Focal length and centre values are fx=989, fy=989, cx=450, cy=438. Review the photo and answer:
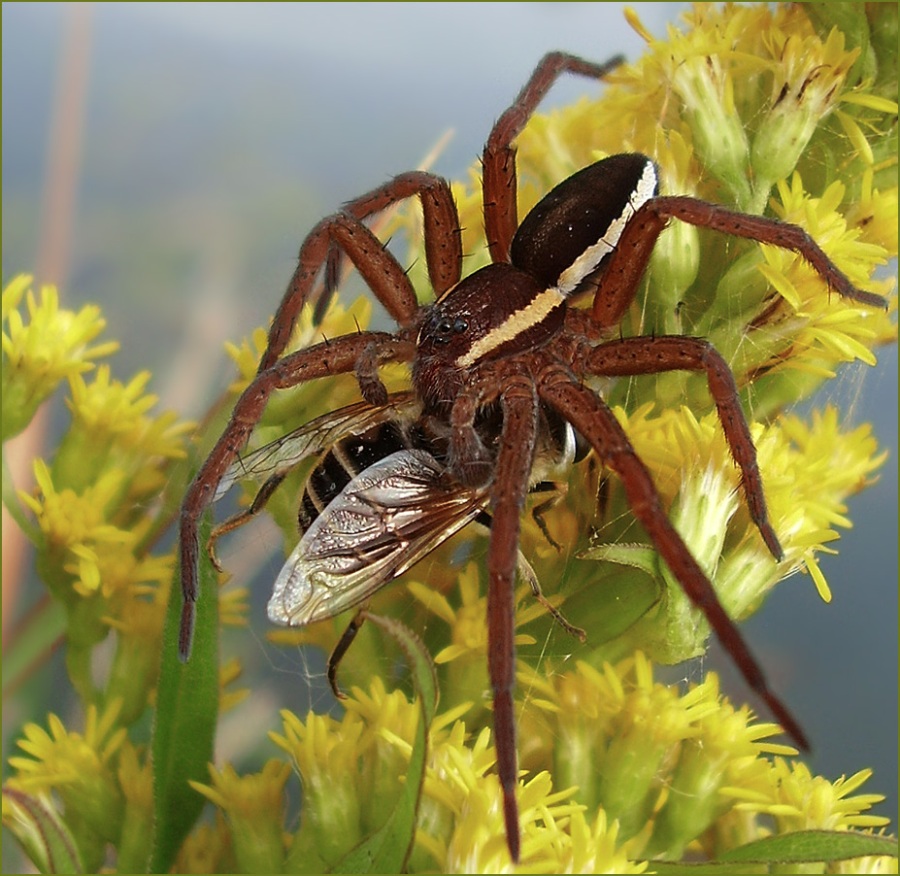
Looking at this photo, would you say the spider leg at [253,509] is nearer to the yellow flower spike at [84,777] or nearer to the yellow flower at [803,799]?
the yellow flower spike at [84,777]

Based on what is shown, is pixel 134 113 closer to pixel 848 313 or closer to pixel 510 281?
pixel 510 281

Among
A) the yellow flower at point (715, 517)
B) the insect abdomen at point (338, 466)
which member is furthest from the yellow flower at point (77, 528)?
the yellow flower at point (715, 517)

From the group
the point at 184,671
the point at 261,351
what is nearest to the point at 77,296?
the point at 261,351

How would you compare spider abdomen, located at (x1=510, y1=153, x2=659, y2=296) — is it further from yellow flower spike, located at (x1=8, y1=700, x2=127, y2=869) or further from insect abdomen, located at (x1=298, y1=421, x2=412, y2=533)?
yellow flower spike, located at (x1=8, y1=700, x2=127, y2=869)

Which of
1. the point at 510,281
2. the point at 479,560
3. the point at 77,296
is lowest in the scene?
the point at 479,560

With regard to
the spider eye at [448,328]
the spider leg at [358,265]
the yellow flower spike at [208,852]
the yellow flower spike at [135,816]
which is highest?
the spider leg at [358,265]

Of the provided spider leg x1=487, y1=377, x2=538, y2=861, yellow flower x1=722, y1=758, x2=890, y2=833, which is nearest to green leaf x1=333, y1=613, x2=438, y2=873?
spider leg x1=487, y1=377, x2=538, y2=861

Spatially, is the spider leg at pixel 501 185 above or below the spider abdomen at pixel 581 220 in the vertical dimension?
above
